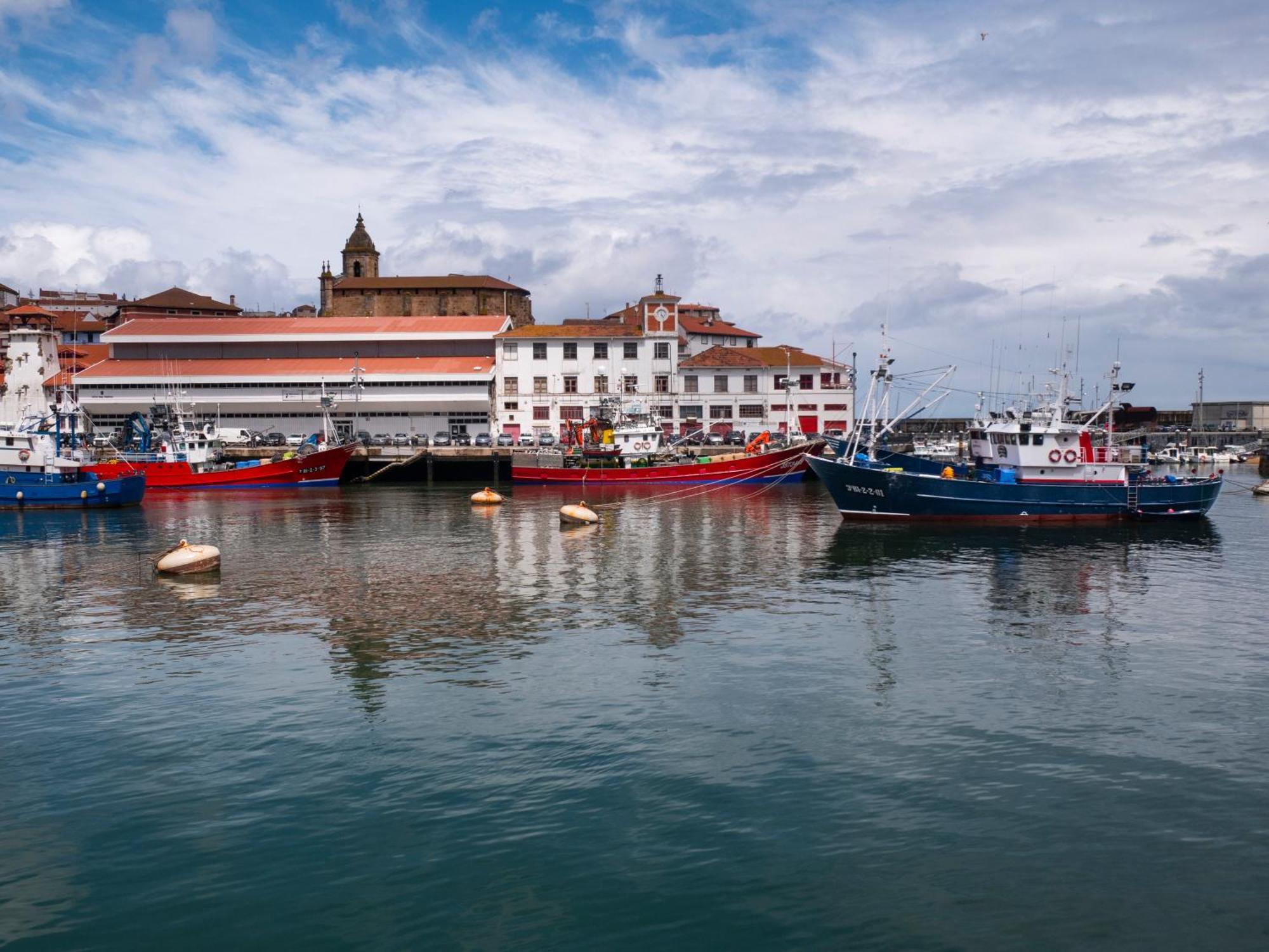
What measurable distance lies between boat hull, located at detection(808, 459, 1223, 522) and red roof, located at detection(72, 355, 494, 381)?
53078mm

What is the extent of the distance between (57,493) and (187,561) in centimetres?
3085

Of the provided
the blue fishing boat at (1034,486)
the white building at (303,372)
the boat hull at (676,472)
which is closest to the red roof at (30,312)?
the white building at (303,372)

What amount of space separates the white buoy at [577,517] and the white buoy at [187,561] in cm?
1843

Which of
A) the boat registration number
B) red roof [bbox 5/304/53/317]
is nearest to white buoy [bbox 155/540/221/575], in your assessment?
the boat registration number

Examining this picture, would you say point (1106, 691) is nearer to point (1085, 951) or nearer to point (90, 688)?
point (1085, 951)

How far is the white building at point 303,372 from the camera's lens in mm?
95438

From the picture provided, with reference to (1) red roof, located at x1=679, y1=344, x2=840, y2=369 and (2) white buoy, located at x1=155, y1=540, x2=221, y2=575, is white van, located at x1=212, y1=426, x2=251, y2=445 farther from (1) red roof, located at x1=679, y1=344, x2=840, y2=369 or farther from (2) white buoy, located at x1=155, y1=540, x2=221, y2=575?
(2) white buoy, located at x1=155, y1=540, x2=221, y2=575

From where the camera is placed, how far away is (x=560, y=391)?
99.4 m

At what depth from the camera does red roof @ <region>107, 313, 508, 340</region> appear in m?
101

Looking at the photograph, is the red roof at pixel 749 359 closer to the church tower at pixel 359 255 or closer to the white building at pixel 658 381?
the white building at pixel 658 381

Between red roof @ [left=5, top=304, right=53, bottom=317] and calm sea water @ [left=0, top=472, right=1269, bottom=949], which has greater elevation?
red roof @ [left=5, top=304, right=53, bottom=317]

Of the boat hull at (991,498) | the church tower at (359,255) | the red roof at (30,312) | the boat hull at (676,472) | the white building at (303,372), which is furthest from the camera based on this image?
the church tower at (359,255)

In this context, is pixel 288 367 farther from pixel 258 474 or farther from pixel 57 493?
pixel 57 493

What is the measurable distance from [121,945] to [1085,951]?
10336mm
